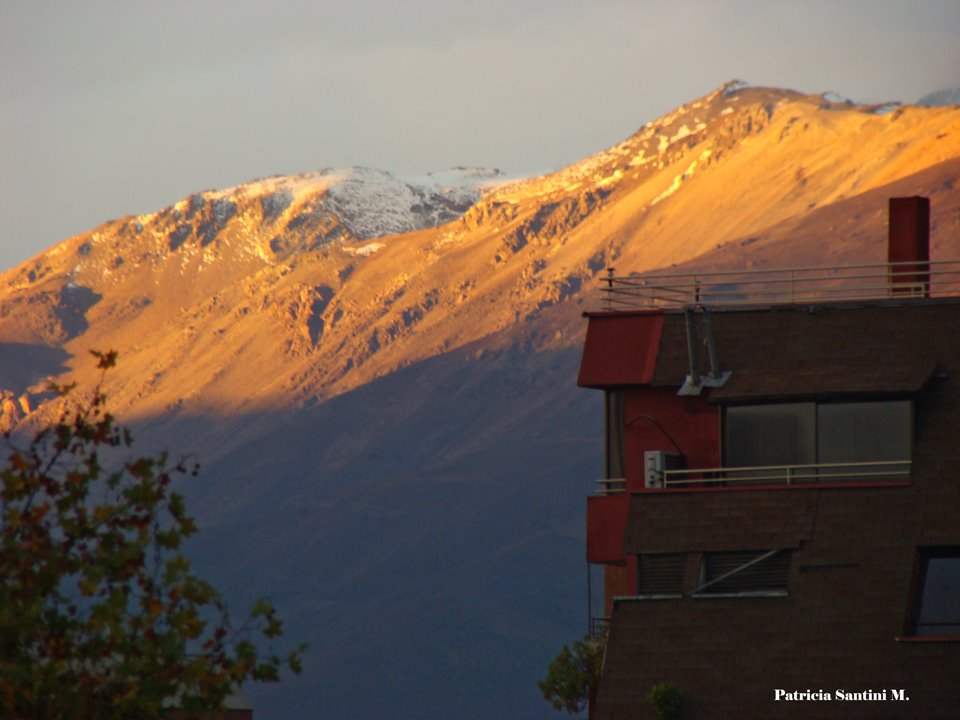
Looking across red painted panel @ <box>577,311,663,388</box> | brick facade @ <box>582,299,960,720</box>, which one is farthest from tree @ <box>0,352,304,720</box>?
red painted panel @ <box>577,311,663,388</box>

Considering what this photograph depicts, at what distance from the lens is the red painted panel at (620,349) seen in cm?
4328

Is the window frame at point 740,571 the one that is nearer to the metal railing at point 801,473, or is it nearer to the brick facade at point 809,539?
the brick facade at point 809,539

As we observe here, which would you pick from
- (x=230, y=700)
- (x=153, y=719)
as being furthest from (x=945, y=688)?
(x=230, y=700)

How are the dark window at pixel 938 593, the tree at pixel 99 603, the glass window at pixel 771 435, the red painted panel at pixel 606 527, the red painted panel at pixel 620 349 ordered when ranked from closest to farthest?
the tree at pixel 99 603, the dark window at pixel 938 593, the glass window at pixel 771 435, the red painted panel at pixel 606 527, the red painted panel at pixel 620 349

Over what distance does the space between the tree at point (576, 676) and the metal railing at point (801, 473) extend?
5.32m

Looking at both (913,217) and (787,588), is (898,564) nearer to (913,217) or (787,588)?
(787,588)

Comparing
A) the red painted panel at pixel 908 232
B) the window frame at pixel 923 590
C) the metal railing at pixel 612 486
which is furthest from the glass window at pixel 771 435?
the red painted panel at pixel 908 232

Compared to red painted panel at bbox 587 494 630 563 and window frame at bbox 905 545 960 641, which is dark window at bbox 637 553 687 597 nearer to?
red painted panel at bbox 587 494 630 563

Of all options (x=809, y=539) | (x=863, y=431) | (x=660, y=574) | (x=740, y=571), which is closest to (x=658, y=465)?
(x=660, y=574)

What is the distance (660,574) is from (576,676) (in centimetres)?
693

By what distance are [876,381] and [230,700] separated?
111ft

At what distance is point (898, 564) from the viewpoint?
38719mm

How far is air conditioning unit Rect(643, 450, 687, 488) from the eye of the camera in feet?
137

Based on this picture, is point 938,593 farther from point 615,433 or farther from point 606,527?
point 615,433
